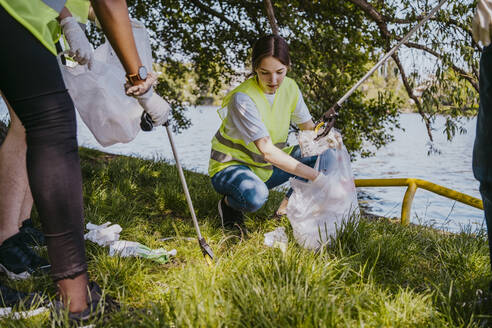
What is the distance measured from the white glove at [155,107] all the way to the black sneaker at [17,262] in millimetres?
899

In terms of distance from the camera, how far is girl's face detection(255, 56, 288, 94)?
104 inches

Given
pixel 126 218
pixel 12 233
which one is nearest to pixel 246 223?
pixel 126 218

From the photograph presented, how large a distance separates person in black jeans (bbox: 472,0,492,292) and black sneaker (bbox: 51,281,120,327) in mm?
1379

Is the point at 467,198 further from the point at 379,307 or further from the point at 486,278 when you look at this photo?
the point at 379,307

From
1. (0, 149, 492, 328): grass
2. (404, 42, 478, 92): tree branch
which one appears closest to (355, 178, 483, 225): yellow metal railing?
(0, 149, 492, 328): grass

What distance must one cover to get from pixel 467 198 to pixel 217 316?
230cm

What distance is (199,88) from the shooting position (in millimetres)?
7281

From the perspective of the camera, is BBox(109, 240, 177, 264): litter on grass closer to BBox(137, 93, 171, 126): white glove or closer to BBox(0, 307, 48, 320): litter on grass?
BBox(0, 307, 48, 320): litter on grass

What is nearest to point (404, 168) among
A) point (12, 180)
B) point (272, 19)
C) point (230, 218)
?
point (272, 19)

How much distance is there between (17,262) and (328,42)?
4.15m

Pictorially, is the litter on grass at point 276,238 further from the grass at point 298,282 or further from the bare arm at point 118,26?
the bare arm at point 118,26

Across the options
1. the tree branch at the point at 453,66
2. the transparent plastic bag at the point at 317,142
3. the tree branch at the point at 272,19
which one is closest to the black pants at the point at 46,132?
the transparent plastic bag at the point at 317,142

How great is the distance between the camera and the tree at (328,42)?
4.44 meters

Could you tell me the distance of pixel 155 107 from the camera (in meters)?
1.74
